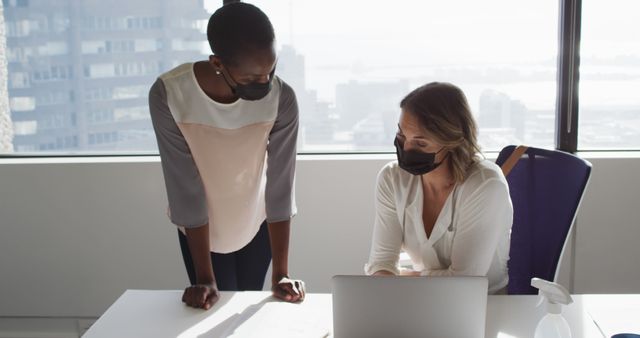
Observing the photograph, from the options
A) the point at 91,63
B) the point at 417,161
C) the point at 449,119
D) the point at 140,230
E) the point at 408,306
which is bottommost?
the point at 140,230

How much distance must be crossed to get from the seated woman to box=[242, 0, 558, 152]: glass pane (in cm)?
116

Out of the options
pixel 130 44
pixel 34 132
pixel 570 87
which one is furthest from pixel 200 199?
pixel 570 87

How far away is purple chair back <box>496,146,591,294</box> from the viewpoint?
184cm

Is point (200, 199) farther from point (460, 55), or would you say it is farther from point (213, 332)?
point (460, 55)

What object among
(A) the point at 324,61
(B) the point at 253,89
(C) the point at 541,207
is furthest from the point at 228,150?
(A) the point at 324,61

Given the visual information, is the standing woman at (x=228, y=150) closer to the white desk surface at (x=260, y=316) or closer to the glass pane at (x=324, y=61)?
the white desk surface at (x=260, y=316)

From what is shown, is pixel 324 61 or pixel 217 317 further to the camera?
pixel 324 61

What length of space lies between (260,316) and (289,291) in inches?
5.3

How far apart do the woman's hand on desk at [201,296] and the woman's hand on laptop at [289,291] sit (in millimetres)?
160

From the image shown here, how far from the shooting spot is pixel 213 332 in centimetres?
148

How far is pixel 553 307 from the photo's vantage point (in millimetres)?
1202

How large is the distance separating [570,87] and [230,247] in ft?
6.10

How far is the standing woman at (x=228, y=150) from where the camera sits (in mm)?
1633

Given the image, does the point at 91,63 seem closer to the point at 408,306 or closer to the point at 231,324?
the point at 231,324
